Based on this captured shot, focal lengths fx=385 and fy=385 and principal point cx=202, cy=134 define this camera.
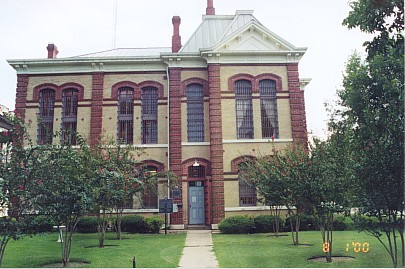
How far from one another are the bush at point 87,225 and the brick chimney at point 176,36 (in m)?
10.7

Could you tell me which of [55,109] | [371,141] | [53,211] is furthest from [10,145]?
[55,109]

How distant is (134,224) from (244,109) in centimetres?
846

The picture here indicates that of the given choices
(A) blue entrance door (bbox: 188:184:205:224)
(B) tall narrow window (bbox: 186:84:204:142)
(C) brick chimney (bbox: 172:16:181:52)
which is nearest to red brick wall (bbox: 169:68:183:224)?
(B) tall narrow window (bbox: 186:84:204:142)

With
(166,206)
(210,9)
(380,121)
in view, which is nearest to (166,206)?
(166,206)

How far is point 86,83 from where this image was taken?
22281 millimetres

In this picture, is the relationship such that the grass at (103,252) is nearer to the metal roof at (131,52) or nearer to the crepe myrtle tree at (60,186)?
the crepe myrtle tree at (60,186)

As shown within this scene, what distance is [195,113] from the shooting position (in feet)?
71.1

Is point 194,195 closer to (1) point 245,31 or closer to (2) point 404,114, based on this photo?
(1) point 245,31

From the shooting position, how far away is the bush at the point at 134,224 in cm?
1905

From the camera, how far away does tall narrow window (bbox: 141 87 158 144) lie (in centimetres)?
2181

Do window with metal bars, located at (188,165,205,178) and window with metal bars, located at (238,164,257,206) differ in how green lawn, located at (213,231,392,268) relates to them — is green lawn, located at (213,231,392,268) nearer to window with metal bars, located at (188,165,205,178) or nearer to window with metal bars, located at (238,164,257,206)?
window with metal bars, located at (238,164,257,206)

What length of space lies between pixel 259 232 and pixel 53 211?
37.0 feet

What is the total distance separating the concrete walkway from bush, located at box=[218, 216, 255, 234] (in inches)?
32.1

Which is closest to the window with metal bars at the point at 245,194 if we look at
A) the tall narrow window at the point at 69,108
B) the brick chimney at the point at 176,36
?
the brick chimney at the point at 176,36
